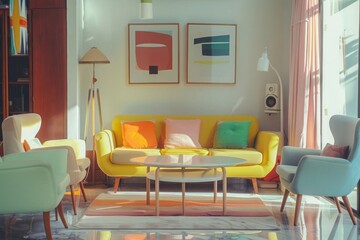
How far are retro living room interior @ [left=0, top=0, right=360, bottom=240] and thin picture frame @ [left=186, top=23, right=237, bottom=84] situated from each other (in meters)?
0.01

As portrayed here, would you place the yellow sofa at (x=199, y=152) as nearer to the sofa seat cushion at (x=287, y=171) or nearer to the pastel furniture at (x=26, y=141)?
the pastel furniture at (x=26, y=141)

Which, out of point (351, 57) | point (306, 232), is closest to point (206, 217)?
point (306, 232)

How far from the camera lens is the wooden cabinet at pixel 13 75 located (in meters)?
6.55

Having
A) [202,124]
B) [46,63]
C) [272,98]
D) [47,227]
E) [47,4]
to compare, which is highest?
[47,4]

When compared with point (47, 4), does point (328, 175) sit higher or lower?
lower

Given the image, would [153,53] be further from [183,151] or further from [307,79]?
[307,79]

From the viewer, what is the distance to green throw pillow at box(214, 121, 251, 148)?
651 cm

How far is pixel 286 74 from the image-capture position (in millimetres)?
6957

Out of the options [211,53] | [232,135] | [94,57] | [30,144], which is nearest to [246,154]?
[232,135]

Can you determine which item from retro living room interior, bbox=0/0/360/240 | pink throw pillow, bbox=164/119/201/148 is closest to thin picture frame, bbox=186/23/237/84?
retro living room interior, bbox=0/0/360/240

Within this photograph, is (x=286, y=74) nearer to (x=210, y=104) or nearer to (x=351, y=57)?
(x=210, y=104)

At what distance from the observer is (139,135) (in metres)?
6.52

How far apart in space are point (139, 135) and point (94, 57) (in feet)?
3.61

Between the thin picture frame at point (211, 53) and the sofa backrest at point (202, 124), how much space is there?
1.60 feet
